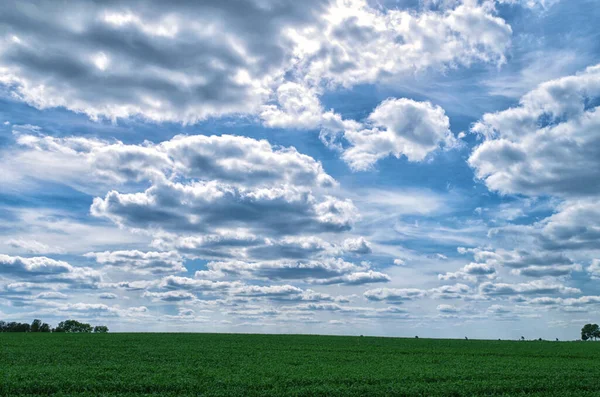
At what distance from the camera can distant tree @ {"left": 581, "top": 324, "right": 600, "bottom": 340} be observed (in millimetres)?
184875

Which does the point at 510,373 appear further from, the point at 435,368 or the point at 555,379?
the point at 435,368

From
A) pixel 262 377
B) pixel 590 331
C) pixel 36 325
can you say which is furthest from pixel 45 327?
pixel 590 331

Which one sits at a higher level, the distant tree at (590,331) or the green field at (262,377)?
the green field at (262,377)

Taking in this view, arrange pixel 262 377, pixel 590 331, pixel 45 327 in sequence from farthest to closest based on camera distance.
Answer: pixel 590 331, pixel 45 327, pixel 262 377

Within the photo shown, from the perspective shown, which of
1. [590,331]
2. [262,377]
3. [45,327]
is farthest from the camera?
[590,331]

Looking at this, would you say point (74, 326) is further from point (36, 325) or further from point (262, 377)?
point (262, 377)

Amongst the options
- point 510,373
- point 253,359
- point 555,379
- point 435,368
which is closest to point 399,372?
point 435,368

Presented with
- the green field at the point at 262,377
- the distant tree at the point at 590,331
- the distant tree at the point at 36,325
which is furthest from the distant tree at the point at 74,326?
the distant tree at the point at 590,331

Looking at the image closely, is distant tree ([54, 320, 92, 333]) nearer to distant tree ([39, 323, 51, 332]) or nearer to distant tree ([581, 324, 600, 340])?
distant tree ([39, 323, 51, 332])

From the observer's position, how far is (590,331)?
186 meters

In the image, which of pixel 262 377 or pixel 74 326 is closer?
pixel 262 377

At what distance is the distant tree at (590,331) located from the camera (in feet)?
607

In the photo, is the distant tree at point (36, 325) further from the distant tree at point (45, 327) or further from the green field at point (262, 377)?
the green field at point (262, 377)

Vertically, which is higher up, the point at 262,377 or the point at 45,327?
the point at 262,377
